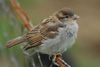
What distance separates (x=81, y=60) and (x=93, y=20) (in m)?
2.14

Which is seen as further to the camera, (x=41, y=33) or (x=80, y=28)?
(x=80, y=28)

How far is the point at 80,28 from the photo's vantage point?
8.39 meters

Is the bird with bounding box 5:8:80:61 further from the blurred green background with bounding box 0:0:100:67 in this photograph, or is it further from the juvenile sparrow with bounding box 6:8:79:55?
the blurred green background with bounding box 0:0:100:67

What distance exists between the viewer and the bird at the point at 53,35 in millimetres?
3852

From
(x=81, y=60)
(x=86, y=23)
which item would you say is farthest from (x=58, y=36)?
(x=86, y=23)

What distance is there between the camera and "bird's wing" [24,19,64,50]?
391 centimetres

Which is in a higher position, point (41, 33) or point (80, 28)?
point (80, 28)

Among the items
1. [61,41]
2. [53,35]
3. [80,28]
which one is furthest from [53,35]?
[80,28]

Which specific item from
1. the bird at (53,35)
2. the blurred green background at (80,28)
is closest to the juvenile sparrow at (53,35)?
the bird at (53,35)

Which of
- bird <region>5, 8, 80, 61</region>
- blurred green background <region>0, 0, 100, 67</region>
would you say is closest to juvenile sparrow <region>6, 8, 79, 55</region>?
bird <region>5, 8, 80, 61</region>

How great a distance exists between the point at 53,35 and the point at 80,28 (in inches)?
180

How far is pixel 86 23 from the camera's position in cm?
865

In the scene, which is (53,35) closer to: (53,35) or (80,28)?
(53,35)

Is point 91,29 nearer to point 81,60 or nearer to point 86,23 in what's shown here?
point 86,23
